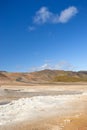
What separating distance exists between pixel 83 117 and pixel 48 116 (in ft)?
8.83

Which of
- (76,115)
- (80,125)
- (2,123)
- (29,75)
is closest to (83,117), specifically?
(76,115)

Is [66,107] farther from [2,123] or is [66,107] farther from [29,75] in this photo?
[29,75]

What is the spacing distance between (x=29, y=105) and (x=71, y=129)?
920 cm

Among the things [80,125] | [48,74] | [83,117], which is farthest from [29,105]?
[48,74]

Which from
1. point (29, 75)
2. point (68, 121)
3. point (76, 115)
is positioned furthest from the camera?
point (29, 75)

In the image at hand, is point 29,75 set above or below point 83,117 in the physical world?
above

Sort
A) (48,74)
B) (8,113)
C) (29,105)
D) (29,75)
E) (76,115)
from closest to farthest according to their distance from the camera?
(76,115) < (8,113) < (29,105) < (29,75) < (48,74)

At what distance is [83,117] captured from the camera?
21.8m

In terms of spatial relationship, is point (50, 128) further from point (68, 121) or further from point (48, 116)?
point (48, 116)

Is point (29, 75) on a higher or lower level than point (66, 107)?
higher

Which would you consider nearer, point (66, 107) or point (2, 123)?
point (2, 123)

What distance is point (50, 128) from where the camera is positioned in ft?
62.6

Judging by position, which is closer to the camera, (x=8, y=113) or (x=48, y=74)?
(x=8, y=113)

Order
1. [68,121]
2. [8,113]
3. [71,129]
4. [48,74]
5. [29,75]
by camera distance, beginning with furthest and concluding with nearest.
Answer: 1. [48,74]
2. [29,75]
3. [8,113]
4. [68,121]
5. [71,129]
